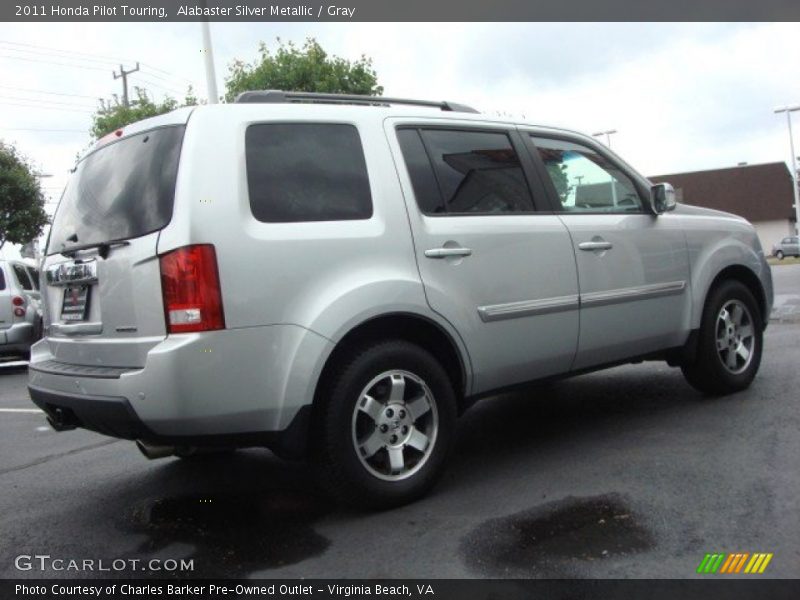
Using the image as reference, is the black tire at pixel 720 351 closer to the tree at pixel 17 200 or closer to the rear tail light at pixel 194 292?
the rear tail light at pixel 194 292

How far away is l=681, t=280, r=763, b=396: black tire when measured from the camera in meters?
5.12

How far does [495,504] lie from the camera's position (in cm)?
357

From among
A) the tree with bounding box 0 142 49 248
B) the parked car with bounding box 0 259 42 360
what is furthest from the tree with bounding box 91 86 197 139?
the parked car with bounding box 0 259 42 360

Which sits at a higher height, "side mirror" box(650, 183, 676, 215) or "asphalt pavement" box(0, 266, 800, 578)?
"side mirror" box(650, 183, 676, 215)

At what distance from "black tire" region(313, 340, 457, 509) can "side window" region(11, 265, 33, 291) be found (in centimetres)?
1014

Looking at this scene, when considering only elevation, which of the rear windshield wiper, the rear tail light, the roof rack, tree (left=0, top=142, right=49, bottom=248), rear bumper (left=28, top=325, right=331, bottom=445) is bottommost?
rear bumper (left=28, top=325, right=331, bottom=445)

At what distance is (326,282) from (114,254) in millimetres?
948

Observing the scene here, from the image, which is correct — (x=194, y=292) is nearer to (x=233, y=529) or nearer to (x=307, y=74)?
(x=233, y=529)

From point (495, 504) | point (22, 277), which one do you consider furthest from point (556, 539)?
point (22, 277)

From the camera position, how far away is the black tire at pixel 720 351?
16.8ft

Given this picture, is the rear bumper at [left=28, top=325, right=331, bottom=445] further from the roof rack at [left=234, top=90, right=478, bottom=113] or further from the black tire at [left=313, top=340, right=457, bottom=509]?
the roof rack at [left=234, top=90, right=478, bottom=113]

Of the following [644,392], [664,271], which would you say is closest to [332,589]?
[664,271]

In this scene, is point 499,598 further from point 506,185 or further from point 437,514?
point 506,185

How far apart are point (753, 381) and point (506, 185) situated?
286 cm
